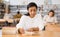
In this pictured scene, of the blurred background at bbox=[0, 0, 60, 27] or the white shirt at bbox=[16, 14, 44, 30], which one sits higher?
the blurred background at bbox=[0, 0, 60, 27]

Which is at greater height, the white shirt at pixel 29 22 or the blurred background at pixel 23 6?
the blurred background at pixel 23 6

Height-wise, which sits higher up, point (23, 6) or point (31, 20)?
point (23, 6)

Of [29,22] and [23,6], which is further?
[23,6]

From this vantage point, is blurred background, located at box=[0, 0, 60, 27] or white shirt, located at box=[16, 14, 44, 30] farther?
blurred background, located at box=[0, 0, 60, 27]

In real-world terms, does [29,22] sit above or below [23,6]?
below

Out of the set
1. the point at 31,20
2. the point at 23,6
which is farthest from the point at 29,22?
the point at 23,6

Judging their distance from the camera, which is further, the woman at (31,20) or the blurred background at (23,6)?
the blurred background at (23,6)

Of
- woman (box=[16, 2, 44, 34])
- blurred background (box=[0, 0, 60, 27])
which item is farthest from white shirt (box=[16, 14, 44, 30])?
blurred background (box=[0, 0, 60, 27])

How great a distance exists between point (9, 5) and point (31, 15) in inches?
230

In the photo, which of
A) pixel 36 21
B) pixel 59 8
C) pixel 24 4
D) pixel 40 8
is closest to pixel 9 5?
pixel 24 4

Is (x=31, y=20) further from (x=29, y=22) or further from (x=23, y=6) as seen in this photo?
(x=23, y=6)

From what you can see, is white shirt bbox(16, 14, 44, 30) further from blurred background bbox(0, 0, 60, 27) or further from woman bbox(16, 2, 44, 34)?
blurred background bbox(0, 0, 60, 27)

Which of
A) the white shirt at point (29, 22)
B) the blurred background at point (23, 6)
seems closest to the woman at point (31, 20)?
the white shirt at point (29, 22)

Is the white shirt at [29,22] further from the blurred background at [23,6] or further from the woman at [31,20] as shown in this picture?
the blurred background at [23,6]
